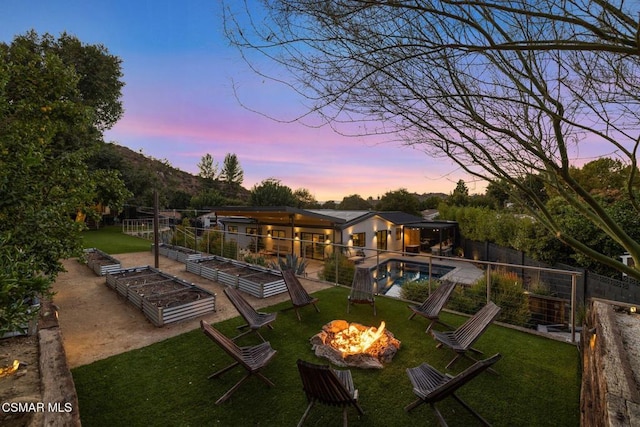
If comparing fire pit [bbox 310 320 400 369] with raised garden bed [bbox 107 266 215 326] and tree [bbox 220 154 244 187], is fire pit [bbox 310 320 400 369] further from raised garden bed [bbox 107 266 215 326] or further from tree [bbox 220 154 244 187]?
tree [bbox 220 154 244 187]

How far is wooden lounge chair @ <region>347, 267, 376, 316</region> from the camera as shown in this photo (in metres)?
6.42

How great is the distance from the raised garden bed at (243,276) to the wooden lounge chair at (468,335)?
428 cm

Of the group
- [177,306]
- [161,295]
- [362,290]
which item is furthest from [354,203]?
[177,306]

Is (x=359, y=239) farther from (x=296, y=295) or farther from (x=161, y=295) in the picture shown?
(x=161, y=295)

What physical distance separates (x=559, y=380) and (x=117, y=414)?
5.34 metres

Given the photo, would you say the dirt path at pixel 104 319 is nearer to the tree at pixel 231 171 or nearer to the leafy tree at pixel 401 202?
the leafy tree at pixel 401 202

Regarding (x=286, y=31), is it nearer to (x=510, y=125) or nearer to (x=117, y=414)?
(x=510, y=125)

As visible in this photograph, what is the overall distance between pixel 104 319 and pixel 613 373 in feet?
25.3

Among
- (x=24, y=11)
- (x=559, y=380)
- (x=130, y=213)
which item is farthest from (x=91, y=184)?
(x=130, y=213)

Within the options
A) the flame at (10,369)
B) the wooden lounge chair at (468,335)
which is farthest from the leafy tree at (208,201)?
the wooden lounge chair at (468,335)

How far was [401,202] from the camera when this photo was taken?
37562mm

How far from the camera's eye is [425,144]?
3.05 metres

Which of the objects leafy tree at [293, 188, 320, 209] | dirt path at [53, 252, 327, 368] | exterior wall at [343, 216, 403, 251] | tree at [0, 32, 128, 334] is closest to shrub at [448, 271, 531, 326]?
dirt path at [53, 252, 327, 368]

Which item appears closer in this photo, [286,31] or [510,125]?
[286,31]
